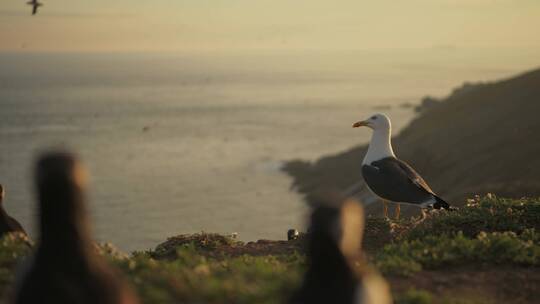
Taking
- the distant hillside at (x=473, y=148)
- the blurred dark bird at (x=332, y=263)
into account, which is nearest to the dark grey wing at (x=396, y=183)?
the blurred dark bird at (x=332, y=263)

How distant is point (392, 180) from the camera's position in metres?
17.2

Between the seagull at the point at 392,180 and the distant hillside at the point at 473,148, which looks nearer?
the seagull at the point at 392,180

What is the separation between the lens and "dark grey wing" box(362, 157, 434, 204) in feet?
55.3

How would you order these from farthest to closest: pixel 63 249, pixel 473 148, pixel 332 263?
pixel 473 148 → pixel 332 263 → pixel 63 249

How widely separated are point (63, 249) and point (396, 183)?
12.6m

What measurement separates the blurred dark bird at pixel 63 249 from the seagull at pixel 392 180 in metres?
12.0

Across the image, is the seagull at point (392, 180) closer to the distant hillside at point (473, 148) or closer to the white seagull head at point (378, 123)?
the white seagull head at point (378, 123)

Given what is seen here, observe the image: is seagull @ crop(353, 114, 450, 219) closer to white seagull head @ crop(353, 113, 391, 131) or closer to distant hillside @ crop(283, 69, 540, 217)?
white seagull head @ crop(353, 113, 391, 131)

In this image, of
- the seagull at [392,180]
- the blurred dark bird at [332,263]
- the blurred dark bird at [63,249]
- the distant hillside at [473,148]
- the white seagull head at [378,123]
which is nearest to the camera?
the blurred dark bird at [63,249]

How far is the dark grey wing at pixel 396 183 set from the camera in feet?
55.3

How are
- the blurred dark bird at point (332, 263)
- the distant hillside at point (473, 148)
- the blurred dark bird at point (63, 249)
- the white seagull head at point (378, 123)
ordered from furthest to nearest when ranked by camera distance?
the distant hillside at point (473, 148) → the white seagull head at point (378, 123) → the blurred dark bird at point (332, 263) → the blurred dark bird at point (63, 249)

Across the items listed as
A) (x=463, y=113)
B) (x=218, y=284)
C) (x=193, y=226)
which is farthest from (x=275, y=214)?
(x=218, y=284)

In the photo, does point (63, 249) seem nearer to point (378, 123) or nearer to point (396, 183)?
point (396, 183)

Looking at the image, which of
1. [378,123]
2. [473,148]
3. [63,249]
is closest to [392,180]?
[378,123]
